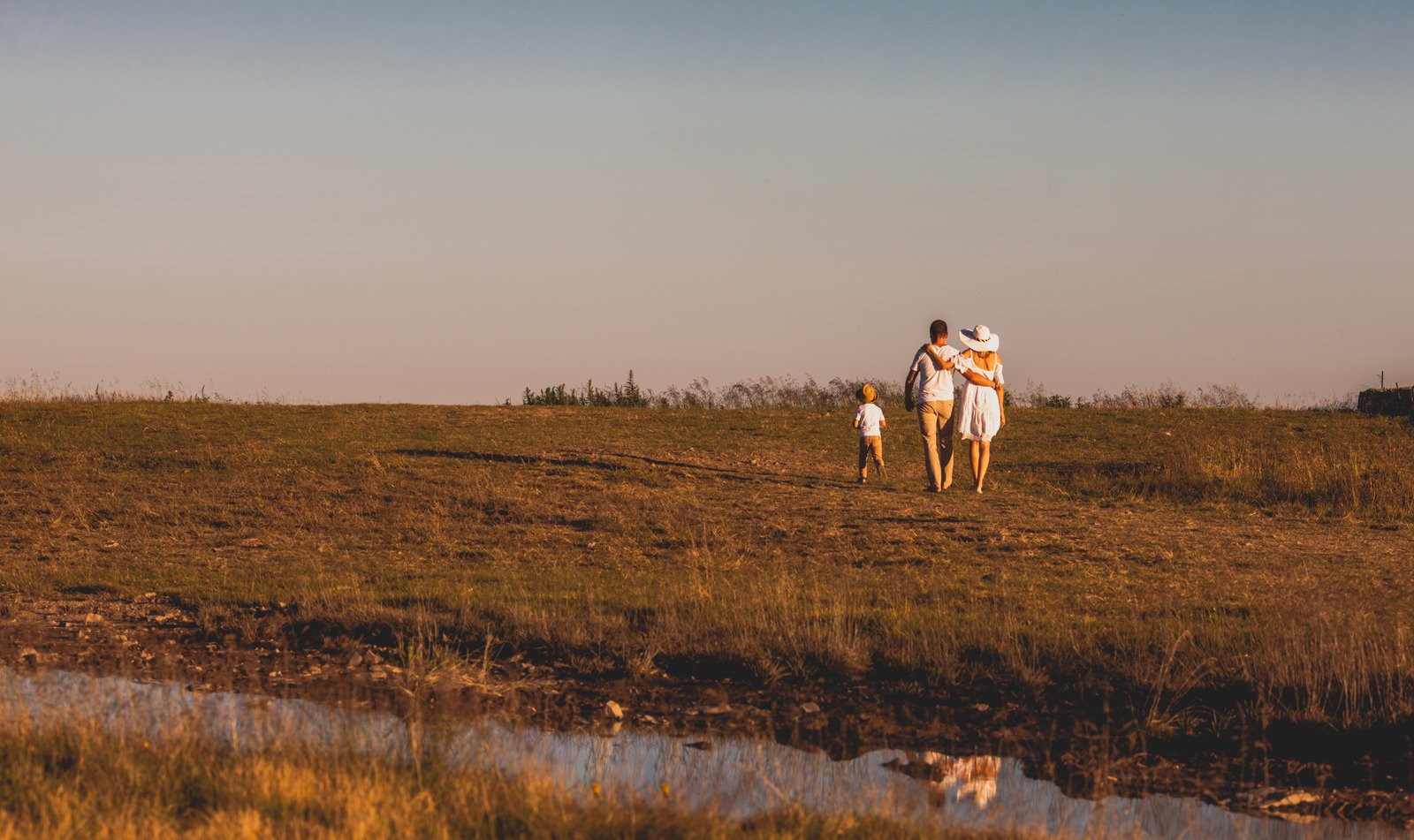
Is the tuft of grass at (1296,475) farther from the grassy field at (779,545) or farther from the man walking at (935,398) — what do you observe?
the man walking at (935,398)

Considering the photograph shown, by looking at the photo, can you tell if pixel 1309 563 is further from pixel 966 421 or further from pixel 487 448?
pixel 487 448

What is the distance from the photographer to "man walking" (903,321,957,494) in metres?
19.1

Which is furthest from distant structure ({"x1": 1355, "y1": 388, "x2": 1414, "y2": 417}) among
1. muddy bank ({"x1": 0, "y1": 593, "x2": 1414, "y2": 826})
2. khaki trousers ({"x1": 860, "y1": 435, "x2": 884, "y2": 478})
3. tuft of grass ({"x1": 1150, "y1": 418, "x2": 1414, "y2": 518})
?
muddy bank ({"x1": 0, "y1": 593, "x2": 1414, "y2": 826})

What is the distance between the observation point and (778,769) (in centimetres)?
764

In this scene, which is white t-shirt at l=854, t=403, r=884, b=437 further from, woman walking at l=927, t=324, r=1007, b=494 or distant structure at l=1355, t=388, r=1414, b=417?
distant structure at l=1355, t=388, r=1414, b=417

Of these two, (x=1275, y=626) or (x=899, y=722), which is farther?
(x=1275, y=626)

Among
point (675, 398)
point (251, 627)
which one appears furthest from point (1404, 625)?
point (675, 398)

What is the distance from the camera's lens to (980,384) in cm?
1905

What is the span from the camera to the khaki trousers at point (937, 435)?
19.5 m

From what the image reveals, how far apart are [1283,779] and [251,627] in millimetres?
7697

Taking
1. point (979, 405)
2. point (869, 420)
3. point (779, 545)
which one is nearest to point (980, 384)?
point (979, 405)

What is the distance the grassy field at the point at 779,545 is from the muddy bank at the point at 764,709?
7.6 inches

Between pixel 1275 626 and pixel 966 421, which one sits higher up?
pixel 966 421

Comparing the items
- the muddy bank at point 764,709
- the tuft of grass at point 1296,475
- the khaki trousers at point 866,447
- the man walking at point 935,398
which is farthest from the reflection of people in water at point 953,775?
the khaki trousers at point 866,447
